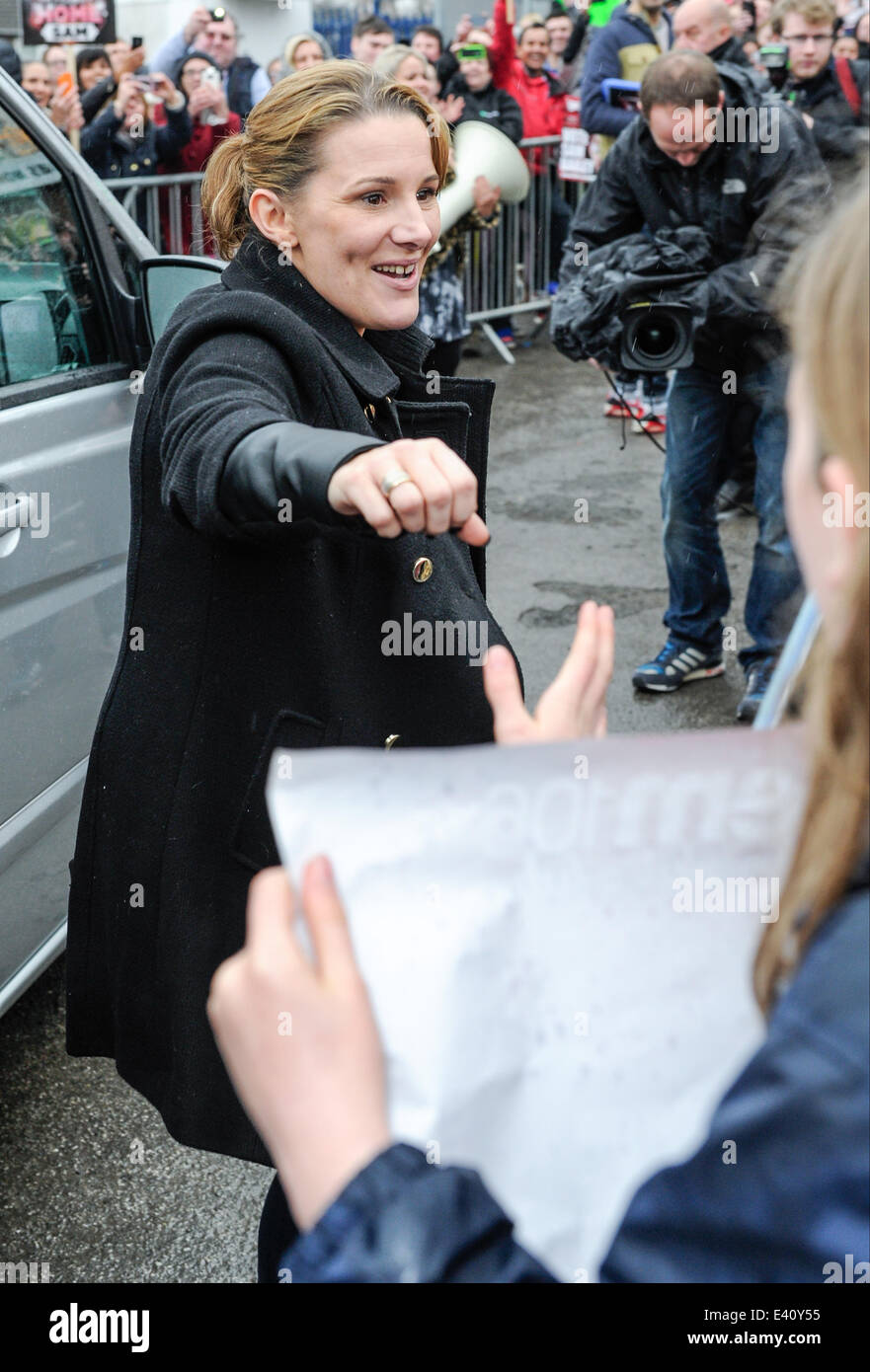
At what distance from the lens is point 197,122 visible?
899 cm

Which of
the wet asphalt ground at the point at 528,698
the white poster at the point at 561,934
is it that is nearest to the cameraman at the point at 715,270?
the wet asphalt ground at the point at 528,698

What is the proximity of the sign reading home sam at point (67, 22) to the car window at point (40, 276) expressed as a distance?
5.89 metres

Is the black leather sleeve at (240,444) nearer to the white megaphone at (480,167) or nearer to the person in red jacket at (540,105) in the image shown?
the white megaphone at (480,167)

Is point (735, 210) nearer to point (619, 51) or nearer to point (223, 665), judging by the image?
point (223, 665)

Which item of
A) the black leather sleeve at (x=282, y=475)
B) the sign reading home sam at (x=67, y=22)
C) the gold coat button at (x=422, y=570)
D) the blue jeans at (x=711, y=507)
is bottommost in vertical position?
the blue jeans at (x=711, y=507)

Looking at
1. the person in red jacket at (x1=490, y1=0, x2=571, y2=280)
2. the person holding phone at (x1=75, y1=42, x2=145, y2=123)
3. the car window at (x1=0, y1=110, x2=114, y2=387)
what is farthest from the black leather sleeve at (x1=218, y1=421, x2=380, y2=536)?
Result: the person in red jacket at (x1=490, y1=0, x2=571, y2=280)

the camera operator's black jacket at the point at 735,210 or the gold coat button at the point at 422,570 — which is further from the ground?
the gold coat button at the point at 422,570

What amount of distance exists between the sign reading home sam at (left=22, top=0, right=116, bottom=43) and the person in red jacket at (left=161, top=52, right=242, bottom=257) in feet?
2.44

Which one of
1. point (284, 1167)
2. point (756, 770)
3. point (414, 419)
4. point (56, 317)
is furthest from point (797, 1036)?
point (56, 317)

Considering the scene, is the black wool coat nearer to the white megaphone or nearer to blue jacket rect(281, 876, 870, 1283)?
blue jacket rect(281, 876, 870, 1283)

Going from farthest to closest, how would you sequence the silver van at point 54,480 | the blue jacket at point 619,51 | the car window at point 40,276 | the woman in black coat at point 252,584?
the blue jacket at point 619,51 < the car window at point 40,276 < the silver van at point 54,480 < the woman in black coat at point 252,584

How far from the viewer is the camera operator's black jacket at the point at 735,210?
438cm

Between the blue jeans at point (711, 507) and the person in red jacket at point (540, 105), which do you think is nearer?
the blue jeans at point (711, 507)

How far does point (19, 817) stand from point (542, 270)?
9.16 metres
